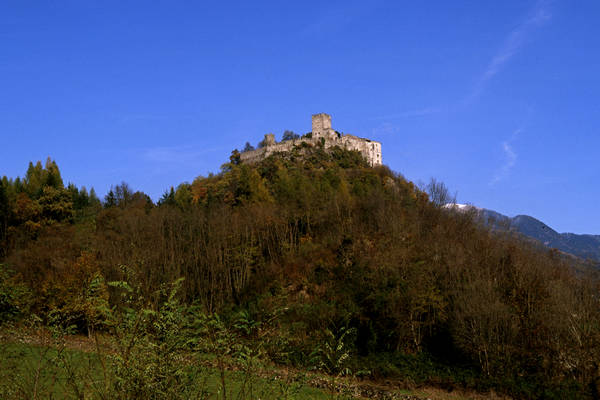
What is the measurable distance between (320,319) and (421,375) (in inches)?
299

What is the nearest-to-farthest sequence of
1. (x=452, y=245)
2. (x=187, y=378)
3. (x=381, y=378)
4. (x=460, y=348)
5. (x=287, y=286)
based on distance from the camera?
(x=187, y=378) < (x=381, y=378) < (x=460, y=348) < (x=452, y=245) < (x=287, y=286)

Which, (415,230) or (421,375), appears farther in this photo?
(415,230)

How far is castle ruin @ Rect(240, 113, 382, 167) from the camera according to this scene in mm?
79537

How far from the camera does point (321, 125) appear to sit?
84312 millimetres

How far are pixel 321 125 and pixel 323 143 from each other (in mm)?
7412

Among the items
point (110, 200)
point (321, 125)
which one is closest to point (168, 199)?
point (110, 200)

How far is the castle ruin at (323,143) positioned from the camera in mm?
79537

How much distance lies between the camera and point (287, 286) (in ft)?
116

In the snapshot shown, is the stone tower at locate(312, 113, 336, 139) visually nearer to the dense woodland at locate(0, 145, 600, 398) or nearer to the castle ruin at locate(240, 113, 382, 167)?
the castle ruin at locate(240, 113, 382, 167)

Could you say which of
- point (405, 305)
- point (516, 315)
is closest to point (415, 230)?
point (405, 305)

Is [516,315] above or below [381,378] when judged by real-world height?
above

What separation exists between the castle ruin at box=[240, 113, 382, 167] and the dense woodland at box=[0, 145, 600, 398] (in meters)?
27.5

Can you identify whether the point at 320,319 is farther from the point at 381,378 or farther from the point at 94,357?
the point at 94,357

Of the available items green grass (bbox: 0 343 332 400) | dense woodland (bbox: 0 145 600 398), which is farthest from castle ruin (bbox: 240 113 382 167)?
green grass (bbox: 0 343 332 400)
